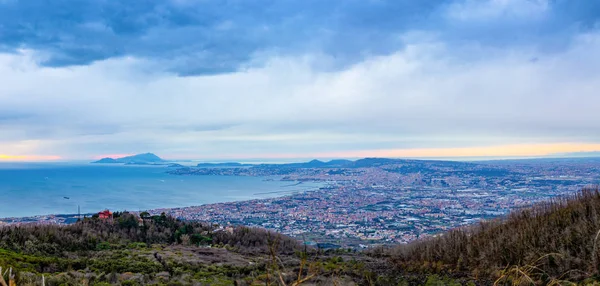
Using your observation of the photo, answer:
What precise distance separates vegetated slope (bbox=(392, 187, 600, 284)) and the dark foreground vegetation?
0.02 m

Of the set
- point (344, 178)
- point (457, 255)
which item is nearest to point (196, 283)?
point (457, 255)

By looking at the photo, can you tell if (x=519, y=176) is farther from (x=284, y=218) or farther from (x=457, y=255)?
(x=457, y=255)

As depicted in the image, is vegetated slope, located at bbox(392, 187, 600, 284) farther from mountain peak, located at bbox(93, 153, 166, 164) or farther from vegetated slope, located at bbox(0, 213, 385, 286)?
mountain peak, located at bbox(93, 153, 166, 164)

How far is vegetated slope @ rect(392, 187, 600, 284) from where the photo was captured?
17.3ft

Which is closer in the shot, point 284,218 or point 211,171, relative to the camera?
point 284,218

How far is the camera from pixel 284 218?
25219 mm

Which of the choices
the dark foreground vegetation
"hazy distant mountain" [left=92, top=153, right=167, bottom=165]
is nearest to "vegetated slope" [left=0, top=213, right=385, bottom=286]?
the dark foreground vegetation

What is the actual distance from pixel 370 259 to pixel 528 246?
4233 millimetres

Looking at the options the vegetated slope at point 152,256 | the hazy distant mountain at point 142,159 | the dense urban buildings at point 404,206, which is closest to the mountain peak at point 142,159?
the hazy distant mountain at point 142,159

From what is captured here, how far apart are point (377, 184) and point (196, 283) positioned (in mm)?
43730

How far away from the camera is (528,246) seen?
6160 millimetres

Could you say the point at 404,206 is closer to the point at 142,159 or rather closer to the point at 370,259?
the point at 370,259

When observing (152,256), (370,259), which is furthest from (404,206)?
(152,256)

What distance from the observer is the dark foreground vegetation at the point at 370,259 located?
539 centimetres
